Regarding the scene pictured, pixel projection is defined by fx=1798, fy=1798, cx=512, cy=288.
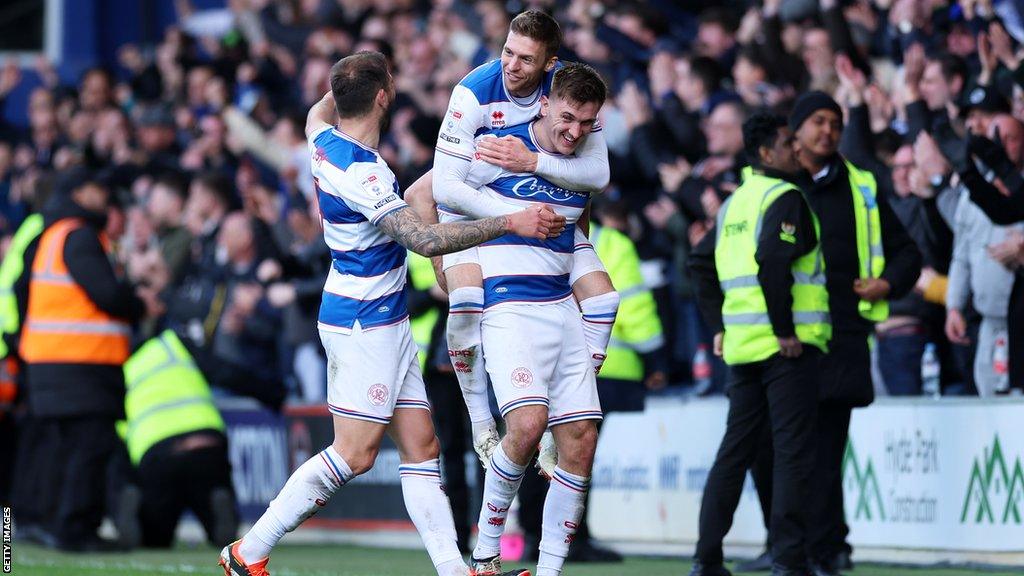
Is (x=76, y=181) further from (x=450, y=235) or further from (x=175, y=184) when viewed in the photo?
(x=450, y=235)

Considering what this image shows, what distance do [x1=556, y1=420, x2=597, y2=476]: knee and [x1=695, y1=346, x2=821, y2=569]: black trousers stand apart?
1377 millimetres

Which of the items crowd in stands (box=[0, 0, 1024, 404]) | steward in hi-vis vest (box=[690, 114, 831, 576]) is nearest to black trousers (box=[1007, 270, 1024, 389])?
crowd in stands (box=[0, 0, 1024, 404])

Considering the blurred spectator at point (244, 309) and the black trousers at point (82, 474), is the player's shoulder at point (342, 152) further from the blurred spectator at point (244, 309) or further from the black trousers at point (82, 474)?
the blurred spectator at point (244, 309)

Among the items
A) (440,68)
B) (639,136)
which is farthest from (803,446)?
(440,68)

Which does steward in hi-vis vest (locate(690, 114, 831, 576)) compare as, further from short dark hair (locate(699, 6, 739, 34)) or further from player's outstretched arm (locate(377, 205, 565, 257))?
short dark hair (locate(699, 6, 739, 34))

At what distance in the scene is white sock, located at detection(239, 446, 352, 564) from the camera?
797cm

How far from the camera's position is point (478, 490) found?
12555 millimetres

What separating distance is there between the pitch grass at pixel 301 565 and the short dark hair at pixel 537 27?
358cm

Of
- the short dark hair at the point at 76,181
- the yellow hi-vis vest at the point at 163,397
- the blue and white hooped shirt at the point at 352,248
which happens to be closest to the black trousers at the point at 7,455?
the yellow hi-vis vest at the point at 163,397

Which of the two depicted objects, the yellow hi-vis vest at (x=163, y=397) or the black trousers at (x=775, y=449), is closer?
the black trousers at (x=775, y=449)

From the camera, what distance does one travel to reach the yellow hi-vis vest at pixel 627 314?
11.2m

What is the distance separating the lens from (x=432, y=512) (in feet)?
26.2

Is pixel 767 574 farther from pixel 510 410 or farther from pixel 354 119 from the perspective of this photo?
pixel 354 119

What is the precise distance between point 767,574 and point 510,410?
2925 mm
